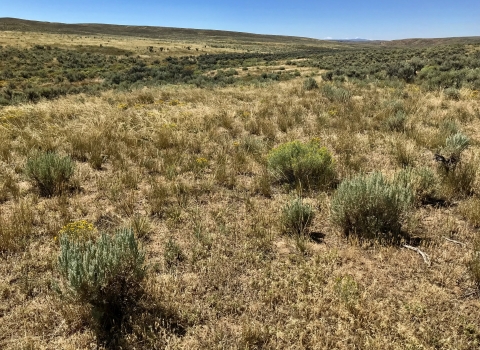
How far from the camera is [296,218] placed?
157 inches

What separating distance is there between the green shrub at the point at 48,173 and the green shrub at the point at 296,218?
10.8ft

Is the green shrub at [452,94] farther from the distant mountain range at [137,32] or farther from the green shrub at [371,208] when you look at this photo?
the distant mountain range at [137,32]

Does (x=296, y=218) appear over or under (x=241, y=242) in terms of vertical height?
over

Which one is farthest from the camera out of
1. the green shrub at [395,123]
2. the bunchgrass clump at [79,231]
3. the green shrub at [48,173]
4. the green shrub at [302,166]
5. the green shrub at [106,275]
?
the green shrub at [395,123]

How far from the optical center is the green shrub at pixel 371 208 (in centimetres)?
372

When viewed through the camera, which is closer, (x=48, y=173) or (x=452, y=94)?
(x=48, y=173)

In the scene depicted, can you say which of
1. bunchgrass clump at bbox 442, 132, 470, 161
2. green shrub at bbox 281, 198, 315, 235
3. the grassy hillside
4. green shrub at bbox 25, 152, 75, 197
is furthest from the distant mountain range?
green shrub at bbox 281, 198, 315, 235

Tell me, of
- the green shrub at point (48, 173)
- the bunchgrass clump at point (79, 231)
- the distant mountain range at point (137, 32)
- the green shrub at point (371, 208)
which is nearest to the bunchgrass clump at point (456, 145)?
the green shrub at point (371, 208)

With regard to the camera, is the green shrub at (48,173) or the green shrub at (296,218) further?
the green shrub at (48,173)

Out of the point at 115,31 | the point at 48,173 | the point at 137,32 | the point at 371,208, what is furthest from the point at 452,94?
the point at 137,32

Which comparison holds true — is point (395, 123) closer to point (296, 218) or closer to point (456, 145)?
point (456, 145)

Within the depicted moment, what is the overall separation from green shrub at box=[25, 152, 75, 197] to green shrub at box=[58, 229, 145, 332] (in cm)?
233

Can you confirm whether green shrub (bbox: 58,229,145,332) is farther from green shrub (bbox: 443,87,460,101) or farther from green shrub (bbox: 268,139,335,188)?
green shrub (bbox: 443,87,460,101)

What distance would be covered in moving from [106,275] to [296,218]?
222 cm
